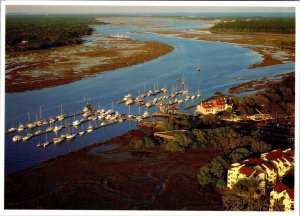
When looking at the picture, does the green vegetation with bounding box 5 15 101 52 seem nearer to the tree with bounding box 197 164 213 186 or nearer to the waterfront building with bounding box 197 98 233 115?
the waterfront building with bounding box 197 98 233 115

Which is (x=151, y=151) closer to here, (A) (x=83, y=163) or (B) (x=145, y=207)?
(A) (x=83, y=163)

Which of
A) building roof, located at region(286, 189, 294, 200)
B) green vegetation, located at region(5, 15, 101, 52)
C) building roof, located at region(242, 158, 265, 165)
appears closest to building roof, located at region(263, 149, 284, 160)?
building roof, located at region(242, 158, 265, 165)

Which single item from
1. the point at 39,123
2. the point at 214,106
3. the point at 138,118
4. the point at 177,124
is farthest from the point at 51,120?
the point at 214,106

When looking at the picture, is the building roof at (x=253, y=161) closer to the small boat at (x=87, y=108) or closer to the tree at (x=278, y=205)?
the tree at (x=278, y=205)

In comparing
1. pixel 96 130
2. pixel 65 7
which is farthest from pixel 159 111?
pixel 65 7

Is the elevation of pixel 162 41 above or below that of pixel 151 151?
above
